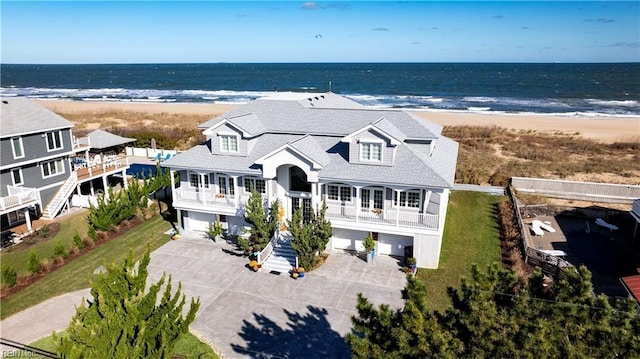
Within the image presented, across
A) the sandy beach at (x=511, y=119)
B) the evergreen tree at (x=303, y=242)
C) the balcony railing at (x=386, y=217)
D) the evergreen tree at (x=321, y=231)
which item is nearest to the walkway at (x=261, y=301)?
the evergreen tree at (x=303, y=242)

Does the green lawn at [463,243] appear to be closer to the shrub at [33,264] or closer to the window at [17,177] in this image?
the shrub at [33,264]

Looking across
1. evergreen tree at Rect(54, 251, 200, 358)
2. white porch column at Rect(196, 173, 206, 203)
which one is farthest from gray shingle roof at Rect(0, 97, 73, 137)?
evergreen tree at Rect(54, 251, 200, 358)

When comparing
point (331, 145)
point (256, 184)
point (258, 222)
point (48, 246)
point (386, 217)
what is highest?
point (331, 145)

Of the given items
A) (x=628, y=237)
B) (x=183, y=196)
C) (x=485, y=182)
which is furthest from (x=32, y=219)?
(x=628, y=237)

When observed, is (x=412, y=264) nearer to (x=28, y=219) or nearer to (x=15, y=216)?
(x=28, y=219)

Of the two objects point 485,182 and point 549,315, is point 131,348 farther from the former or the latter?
point 485,182

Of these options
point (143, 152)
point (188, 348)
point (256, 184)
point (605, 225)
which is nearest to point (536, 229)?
point (605, 225)

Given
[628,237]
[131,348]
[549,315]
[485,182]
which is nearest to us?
[549,315]
